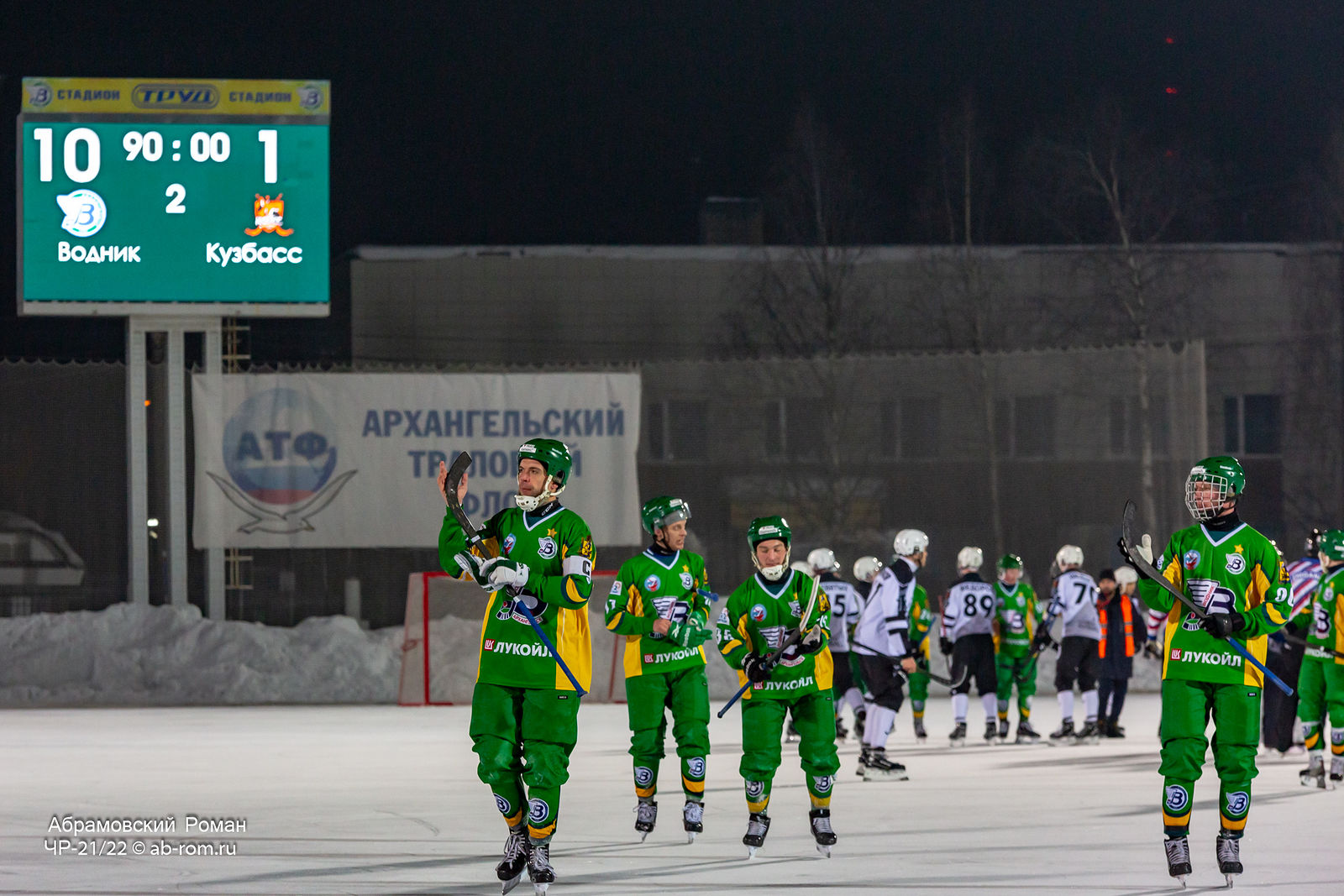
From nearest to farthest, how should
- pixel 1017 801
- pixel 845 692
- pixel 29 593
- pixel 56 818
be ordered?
pixel 56 818 → pixel 1017 801 → pixel 845 692 → pixel 29 593

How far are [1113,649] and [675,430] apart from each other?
695 centimetres

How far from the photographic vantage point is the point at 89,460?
20.6m

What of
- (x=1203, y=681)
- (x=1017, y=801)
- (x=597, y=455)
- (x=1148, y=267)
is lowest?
(x=1017, y=801)

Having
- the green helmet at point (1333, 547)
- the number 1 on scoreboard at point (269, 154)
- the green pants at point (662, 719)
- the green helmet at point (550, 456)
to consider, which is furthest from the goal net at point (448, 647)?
the green helmet at point (550, 456)

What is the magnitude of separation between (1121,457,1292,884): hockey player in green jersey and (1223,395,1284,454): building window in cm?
2208

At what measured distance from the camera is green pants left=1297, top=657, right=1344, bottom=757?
A: 1153 centimetres

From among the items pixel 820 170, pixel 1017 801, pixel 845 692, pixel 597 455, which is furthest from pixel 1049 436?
pixel 1017 801

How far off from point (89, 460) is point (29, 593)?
163 cm

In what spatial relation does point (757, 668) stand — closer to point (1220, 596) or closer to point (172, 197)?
point (1220, 596)

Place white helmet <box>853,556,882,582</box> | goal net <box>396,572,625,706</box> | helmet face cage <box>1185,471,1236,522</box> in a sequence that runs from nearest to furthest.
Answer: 1. helmet face cage <box>1185,471,1236,522</box>
2. white helmet <box>853,556,882,582</box>
3. goal net <box>396,572,625,706</box>

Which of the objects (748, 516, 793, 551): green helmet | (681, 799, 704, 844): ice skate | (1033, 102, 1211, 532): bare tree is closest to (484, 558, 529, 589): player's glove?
(748, 516, 793, 551): green helmet

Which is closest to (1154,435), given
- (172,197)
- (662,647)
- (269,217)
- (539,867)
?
(269,217)

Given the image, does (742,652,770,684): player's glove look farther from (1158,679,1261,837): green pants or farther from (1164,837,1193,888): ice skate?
(1164,837,1193,888): ice skate

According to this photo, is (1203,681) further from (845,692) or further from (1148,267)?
(1148,267)
